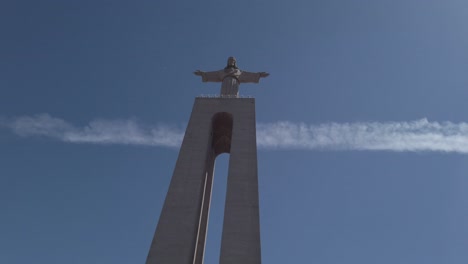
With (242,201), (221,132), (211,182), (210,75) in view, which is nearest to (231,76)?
(210,75)

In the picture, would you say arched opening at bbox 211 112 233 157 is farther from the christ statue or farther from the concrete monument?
the christ statue

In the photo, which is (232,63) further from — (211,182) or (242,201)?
(242,201)

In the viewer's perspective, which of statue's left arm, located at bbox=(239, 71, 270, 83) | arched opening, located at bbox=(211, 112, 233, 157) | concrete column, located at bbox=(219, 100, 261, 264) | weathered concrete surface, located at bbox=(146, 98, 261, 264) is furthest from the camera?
statue's left arm, located at bbox=(239, 71, 270, 83)

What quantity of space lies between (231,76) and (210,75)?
1.44m

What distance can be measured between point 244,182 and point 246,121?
4.30 metres

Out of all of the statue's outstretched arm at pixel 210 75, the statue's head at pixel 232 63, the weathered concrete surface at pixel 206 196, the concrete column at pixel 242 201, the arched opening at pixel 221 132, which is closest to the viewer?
the concrete column at pixel 242 201

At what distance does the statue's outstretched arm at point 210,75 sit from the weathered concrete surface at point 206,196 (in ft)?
9.16

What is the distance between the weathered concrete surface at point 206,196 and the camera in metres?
18.9

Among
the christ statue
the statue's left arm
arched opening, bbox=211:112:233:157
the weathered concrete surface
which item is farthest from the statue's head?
arched opening, bbox=211:112:233:157

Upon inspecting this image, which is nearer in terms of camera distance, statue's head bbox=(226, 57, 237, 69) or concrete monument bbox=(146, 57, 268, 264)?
concrete monument bbox=(146, 57, 268, 264)

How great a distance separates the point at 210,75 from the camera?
28312 mm

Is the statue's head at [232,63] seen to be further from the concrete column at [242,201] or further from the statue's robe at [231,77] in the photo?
the concrete column at [242,201]

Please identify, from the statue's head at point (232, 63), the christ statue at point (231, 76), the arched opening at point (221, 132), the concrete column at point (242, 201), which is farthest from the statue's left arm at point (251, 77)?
the concrete column at point (242, 201)

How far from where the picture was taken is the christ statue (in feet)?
90.0
